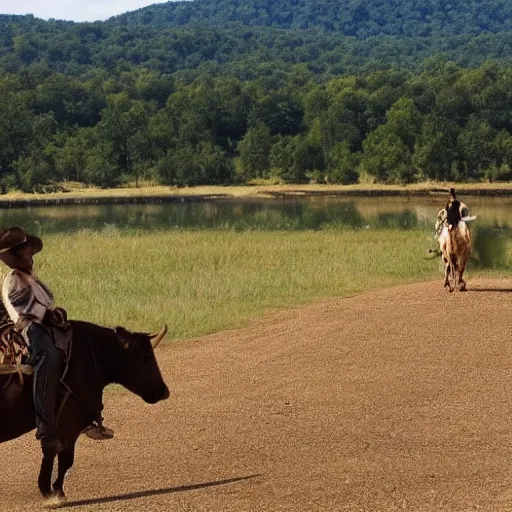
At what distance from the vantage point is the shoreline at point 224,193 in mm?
73750

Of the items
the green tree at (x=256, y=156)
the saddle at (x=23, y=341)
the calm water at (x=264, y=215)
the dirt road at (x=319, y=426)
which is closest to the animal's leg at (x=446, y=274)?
the dirt road at (x=319, y=426)

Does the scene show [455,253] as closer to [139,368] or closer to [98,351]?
[139,368]

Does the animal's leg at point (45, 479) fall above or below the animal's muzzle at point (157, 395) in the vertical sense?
below

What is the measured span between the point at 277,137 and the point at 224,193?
20874mm

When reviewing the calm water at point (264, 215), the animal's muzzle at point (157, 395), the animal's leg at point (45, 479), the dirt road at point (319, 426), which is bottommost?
the calm water at point (264, 215)

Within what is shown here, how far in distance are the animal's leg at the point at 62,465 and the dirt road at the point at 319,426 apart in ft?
0.64

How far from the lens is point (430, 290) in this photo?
18.8 m

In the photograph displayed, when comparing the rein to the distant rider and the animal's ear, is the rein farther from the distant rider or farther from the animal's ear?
the distant rider

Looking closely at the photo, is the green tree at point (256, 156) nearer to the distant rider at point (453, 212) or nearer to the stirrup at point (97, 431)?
the distant rider at point (453, 212)

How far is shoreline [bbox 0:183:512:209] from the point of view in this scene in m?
73.8

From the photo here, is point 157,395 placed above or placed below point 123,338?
below

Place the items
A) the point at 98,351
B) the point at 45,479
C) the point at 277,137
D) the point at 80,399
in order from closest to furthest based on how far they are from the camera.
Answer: the point at 80,399
the point at 98,351
the point at 45,479
the point at 277,137

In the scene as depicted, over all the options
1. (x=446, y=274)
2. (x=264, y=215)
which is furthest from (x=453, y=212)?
(x=264, y=215)

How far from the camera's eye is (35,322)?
307 inches
